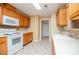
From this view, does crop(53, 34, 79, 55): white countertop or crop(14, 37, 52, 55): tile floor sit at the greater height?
crop(53, 34, 79, 55): white countertop

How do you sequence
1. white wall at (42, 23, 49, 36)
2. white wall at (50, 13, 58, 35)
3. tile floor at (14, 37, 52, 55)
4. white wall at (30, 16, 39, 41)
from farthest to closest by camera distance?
white wall at (42, 23, 49, 36) < white wall at (30, 16, 39, 41) < white wall at (50, 13, 58, 35) < tile floor at (14, 37, 52, 55)

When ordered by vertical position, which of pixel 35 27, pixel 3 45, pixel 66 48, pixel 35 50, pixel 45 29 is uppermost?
pixel 35 27

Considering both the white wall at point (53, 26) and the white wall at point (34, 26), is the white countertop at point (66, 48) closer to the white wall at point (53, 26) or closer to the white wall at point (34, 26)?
the white wall at point (53, 26)

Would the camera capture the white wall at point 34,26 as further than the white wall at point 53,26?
Yes

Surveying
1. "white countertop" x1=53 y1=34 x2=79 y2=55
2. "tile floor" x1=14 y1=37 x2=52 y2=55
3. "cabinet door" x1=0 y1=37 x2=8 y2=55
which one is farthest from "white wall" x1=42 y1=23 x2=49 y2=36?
"white countertop" x1=53 y1=34 x2=79 y2=55

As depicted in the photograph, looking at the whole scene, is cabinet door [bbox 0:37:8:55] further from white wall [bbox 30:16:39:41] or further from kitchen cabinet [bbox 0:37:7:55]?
white wall [bbox 30:16:39:41]

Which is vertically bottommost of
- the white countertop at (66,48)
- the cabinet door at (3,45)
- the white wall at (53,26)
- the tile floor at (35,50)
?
the tile floor at (35,50)

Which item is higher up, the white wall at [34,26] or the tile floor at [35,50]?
the white wall at [34,26]

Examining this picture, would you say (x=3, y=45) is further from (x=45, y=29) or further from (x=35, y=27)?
(x=45, y=29)

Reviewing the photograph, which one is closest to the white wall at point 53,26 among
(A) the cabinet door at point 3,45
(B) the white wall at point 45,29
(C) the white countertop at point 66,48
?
(A) the cabinet door at point 3,45

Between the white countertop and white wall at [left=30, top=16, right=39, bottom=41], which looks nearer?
the white countertop

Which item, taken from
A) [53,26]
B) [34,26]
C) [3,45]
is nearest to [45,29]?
[34,26]

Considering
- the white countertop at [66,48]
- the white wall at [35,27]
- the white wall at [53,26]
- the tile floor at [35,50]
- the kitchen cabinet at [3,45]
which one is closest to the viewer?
the white countertop at [66,48]

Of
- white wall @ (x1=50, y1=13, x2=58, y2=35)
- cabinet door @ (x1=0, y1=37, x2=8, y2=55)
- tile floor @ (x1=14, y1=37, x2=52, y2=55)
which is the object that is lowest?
tile floor @ (x1=14, y1=37, x2=52, y2=55)
